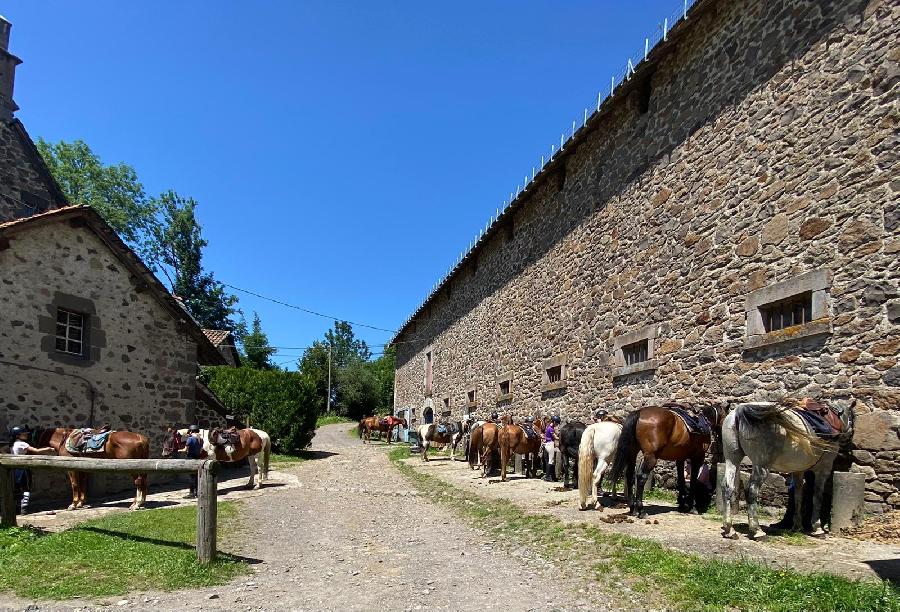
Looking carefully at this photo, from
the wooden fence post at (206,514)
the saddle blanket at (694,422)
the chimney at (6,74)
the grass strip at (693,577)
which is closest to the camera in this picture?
the grass strip at (693,577)

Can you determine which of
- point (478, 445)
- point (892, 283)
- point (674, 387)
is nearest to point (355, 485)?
point (478, 445)

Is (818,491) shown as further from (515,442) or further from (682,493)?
(515,442)

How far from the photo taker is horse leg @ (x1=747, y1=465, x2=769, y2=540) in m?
5.90

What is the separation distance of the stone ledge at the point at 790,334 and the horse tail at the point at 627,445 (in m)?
2.01

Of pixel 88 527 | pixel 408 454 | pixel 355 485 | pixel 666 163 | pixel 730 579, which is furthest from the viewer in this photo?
pixel 408 454

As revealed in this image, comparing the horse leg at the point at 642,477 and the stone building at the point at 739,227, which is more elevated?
the stone building at the point at 739,227

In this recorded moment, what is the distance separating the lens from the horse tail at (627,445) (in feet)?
25.2

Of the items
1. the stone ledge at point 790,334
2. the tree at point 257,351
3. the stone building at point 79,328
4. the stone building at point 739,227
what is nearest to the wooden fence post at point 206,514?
the stone building at point 79,328

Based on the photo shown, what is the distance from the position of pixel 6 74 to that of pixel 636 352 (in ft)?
51.9

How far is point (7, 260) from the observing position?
9820mm

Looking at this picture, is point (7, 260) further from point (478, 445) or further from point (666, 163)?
point (666, 163)

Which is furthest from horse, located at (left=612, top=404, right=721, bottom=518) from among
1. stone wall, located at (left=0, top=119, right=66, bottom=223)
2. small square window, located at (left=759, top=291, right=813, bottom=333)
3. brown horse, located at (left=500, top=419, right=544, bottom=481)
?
stone wall, located at (left=0, top=119, right=66, bottom=223)

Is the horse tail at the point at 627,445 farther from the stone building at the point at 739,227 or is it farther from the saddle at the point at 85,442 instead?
the saddle at the point at 85,442

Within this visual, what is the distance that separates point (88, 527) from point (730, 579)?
24.3ft
